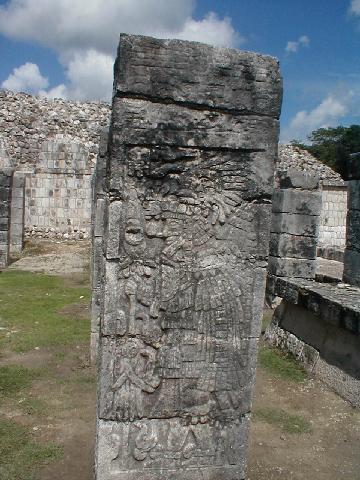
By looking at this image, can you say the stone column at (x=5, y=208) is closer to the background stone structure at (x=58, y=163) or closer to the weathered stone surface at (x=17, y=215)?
the weathered stone surface at (x=17, y=215)

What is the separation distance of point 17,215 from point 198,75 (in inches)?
482

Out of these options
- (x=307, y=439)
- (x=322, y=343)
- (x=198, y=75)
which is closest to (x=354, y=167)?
(x=322, y=343)

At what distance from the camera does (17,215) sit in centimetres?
1397

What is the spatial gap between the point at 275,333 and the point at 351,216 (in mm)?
1796

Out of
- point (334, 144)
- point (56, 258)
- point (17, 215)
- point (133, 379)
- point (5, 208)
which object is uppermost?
point (334, 144)

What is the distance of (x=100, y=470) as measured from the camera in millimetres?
2768

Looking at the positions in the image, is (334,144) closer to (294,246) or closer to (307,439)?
(294,246)

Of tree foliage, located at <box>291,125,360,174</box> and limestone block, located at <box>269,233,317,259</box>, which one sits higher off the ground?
tree foliage, located at <box>291,125,360,174</box>

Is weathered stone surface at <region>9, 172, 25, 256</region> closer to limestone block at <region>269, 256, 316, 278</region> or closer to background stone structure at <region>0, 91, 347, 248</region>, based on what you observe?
background stone structure at <region>0, 91, 347, 248</region>

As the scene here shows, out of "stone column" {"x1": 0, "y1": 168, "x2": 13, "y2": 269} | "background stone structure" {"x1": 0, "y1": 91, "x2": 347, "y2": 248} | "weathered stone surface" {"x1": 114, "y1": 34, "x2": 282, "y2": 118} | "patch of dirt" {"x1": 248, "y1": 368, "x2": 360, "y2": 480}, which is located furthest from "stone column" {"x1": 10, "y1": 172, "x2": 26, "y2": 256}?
"weathered stone surface" {"x1": 114, "y1": 34, "x2": 282, "y2": 118}

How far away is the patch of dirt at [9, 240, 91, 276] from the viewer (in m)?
12.0

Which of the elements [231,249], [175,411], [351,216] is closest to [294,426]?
[175,411]

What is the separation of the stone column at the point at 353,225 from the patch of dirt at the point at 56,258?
6.85 m

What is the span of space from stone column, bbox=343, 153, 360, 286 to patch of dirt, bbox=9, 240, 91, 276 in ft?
22.5
